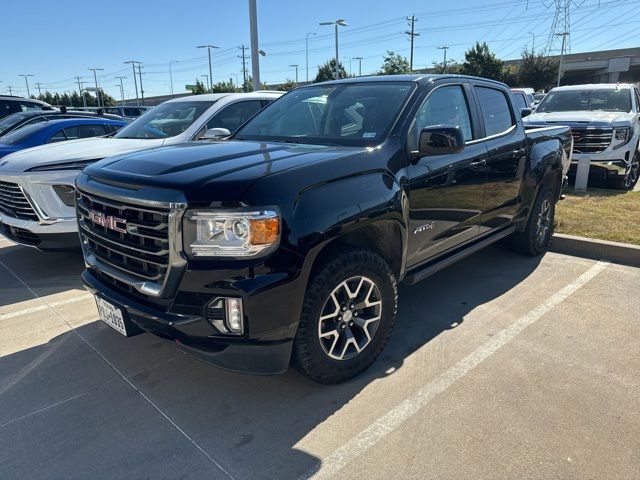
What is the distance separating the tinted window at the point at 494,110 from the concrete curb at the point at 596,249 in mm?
1856

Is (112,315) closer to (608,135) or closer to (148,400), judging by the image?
(148,400)

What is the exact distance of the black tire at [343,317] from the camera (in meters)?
2.77

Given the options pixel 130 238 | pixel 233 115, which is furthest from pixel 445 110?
pixel 233 115

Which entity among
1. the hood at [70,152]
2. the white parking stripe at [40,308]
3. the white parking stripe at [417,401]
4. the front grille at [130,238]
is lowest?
the white parking stripe at [417,401]

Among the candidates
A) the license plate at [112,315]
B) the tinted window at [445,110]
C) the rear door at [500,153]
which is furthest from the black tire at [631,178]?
the license plate at [112,315]

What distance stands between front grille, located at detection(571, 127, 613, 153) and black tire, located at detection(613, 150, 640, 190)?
0.69m

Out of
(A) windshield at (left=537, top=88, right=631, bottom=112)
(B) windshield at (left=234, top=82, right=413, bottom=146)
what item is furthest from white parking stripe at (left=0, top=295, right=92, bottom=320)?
(A) windshield at (left=537, top=88, right=631, bottom=112)

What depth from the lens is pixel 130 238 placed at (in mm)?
2793

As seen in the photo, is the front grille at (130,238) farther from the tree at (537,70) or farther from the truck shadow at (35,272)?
the tree at (537,70)

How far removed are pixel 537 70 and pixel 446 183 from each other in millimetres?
47325

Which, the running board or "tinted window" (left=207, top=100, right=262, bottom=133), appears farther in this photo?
"tinted window" (left=207, top=100, right=262, bottom=133)

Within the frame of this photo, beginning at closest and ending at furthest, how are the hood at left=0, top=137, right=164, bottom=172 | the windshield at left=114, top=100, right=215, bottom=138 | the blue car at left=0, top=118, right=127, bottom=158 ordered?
the hood at left=0, top=137, right=164, bottom=172
the windshield at left=114, top=100, right=215, bottom=138
the blue car at left=0, top=118, right=127, bottom=158

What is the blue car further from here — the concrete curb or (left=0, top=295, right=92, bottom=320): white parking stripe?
the concrete curb

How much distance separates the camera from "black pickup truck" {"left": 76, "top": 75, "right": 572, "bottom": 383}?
251 cm
